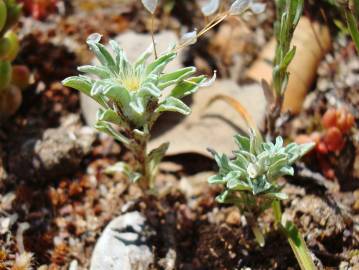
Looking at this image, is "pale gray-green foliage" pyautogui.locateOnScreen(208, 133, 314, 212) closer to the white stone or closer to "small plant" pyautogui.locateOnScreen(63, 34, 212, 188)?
"small plant" pyautogui.locateOnScreen(63, 34, 212, 188)

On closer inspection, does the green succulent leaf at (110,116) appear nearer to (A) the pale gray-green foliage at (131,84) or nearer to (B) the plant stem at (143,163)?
(A) the pale gray-green foliage at (131,84)

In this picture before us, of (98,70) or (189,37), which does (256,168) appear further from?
(98,70)

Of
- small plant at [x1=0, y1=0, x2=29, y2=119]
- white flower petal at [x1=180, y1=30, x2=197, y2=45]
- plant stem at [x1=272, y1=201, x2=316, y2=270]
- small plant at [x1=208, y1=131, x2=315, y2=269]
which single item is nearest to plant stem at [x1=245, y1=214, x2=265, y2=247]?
small plant at [x1=208, y1=131, x2=315, y2=269]

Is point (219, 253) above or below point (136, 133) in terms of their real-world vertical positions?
below

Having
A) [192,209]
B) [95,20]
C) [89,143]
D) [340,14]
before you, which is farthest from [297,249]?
[95,20]

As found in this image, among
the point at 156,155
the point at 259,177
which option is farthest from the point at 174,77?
the point at 259,177

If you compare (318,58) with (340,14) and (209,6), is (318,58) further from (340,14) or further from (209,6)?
(209,6)
